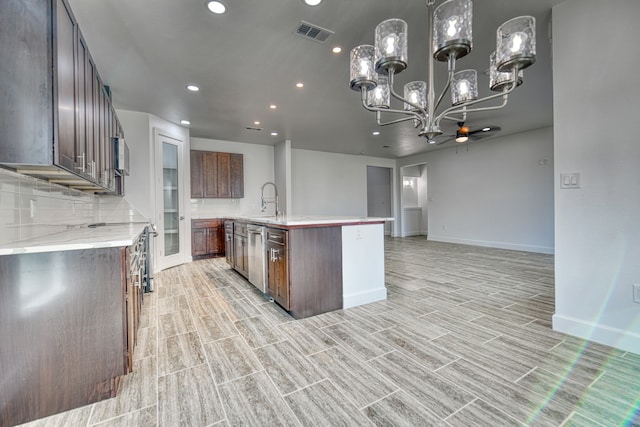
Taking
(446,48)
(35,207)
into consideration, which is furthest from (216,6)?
(35,207)

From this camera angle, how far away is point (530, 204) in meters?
6.00

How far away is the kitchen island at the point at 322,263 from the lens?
103 inches

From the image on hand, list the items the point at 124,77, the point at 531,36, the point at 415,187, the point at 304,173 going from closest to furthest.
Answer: the point at 531,36 < the point at 124,77 < the point at 304,173 < the point at 415,187

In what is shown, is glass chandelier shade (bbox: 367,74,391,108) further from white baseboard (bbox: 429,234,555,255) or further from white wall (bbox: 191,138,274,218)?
white baseboard (bbox: 429,234,555,255)

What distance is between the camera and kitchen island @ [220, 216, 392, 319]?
8.59ft

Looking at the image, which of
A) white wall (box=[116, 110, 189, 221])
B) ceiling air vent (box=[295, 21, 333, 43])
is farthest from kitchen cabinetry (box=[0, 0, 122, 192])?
white wall (box=[116, 110, 189, 221])

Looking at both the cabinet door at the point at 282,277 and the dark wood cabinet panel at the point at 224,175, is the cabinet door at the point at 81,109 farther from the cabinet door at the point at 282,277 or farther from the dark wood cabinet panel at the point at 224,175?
the dark wood cabinet panel at the point at 224,175

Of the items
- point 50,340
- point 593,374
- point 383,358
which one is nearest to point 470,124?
point 593,374

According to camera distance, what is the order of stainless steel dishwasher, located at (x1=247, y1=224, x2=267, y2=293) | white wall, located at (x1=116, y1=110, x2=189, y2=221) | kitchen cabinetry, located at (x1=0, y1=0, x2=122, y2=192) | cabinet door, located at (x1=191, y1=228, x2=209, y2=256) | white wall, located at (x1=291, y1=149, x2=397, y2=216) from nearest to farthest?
kitchen cabinetry, located at (x1=0, y1=0, x2=122, y2=192) < stainless steel dishwasher, located at (x1=247, y1=224, x2=267, y2=293) < white wall, located at (x1=116, y1=110, x2=189, y2=221) < cabinet door, located at (x1=191, y1=228, x2=209, y2=256) < white wall, located at (x1=291, y1=149, x2=397, y2=216)

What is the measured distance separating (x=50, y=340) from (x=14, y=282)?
35cm

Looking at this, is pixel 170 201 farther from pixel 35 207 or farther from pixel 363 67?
pixel 363 67

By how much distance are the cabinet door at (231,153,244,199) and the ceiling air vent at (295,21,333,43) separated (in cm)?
418

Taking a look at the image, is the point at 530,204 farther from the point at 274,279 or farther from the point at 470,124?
the point at 274,279

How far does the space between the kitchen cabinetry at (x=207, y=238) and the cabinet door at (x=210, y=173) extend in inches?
25.0
